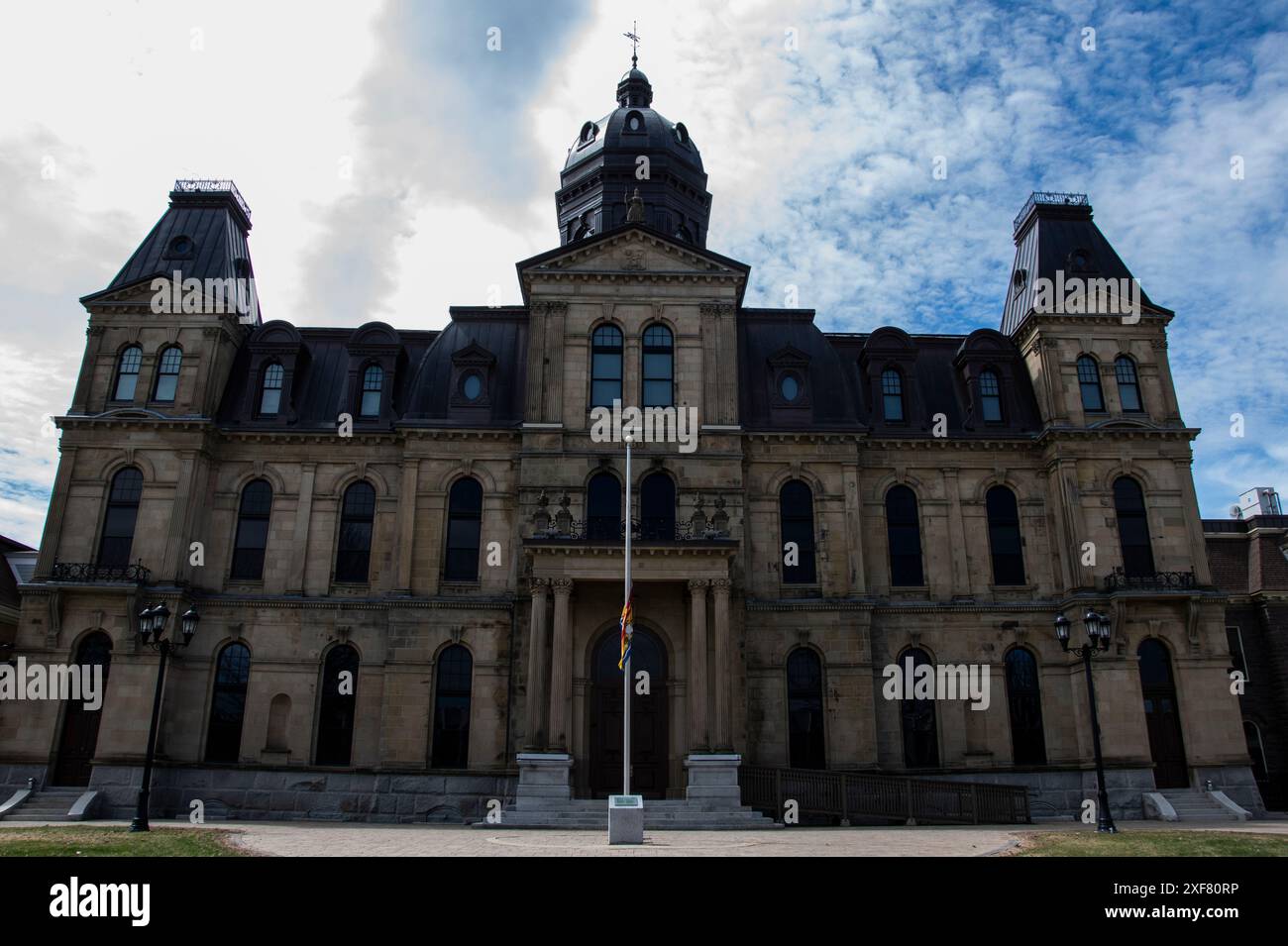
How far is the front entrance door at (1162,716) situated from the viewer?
29.6 m

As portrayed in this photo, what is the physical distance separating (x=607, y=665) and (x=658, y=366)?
10.3 m

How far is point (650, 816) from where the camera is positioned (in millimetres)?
24172

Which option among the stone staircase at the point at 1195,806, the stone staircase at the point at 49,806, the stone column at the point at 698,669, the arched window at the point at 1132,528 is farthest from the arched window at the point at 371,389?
the stone staircase at the point at 1195,806

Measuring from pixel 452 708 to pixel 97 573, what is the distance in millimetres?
12310

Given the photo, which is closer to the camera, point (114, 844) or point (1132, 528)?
point (114, 844)

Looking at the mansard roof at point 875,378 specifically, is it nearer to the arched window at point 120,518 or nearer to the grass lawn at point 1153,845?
the grass lawn at point 1153,845

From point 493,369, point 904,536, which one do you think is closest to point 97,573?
point 493,369

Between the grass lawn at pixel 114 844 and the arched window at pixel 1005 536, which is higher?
the arched window at pixel 1005 536

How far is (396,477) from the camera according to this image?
32250 millimetres

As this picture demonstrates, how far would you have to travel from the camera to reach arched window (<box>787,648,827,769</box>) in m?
29.2

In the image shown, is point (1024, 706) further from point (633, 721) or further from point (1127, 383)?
point (633, 721)

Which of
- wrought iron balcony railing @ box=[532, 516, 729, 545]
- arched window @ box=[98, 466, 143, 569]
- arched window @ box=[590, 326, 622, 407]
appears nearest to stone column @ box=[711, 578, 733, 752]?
wrought iron balcony railing @ box=[532, 516, 729, 545]

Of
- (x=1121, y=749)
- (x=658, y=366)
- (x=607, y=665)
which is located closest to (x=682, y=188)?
(x=658, y=366)

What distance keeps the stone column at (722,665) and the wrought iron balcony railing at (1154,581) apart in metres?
13.3
